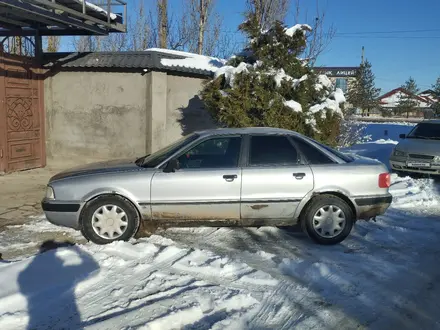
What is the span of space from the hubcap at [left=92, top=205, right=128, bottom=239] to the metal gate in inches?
214

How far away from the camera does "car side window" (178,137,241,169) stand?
509cm

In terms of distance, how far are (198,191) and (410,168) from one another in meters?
6.97

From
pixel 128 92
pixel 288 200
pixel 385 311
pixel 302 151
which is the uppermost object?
pixel 128 92

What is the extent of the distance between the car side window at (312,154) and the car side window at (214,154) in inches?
31.3

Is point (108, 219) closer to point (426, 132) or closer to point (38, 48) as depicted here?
point (38, 48)

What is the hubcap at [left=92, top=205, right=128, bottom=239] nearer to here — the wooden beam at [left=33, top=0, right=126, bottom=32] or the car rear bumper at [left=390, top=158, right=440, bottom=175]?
the wooden beam at [left=33, top=0, right=126, bottom=32]

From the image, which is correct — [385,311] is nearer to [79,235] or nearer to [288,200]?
[288,200]

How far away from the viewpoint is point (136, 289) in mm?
3723

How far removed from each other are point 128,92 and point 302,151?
609 cm

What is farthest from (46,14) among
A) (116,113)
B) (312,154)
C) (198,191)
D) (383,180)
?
(383,180)

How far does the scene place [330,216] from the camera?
5.14 metres

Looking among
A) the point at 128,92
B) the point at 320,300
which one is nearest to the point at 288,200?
the point at 320,300

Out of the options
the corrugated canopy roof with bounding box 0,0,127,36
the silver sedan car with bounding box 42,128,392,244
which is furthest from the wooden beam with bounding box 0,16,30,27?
the silver sedan car with bounding box 42,128,392,244

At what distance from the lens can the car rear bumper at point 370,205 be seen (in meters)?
→ 5.18
